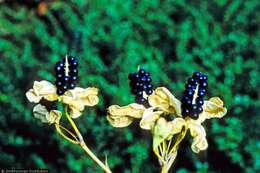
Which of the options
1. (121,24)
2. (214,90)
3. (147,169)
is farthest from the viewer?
(121,24)

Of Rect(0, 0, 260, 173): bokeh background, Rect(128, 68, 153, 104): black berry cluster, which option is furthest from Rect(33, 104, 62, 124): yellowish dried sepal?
Rect(0, 0, 260, 173): bokeh background

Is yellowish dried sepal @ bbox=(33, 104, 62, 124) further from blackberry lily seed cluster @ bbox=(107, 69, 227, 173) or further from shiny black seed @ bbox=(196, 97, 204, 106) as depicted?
shiny black seed @ bbox=(196, 97, 204, 106)

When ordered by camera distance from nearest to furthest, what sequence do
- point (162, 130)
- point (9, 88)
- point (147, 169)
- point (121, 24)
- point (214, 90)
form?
1. point (162, 130)
2. point (147, 169)
3. point (214, 90)
4. point (9, 88)
5. point (121, 24)

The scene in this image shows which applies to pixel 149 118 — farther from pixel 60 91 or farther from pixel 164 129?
pixel 60 91

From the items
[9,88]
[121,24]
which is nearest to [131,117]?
[9,88]

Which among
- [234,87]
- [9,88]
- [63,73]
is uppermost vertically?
[9,88]

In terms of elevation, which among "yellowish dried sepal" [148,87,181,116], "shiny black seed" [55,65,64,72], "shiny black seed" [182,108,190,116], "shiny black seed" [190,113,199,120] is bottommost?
"shiny black seed" [190,113,199,120]

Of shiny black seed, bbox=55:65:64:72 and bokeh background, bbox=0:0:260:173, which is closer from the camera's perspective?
shiny black seed, bbox=55:65:64:72

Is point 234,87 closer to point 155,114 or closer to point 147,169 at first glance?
point 147,169
